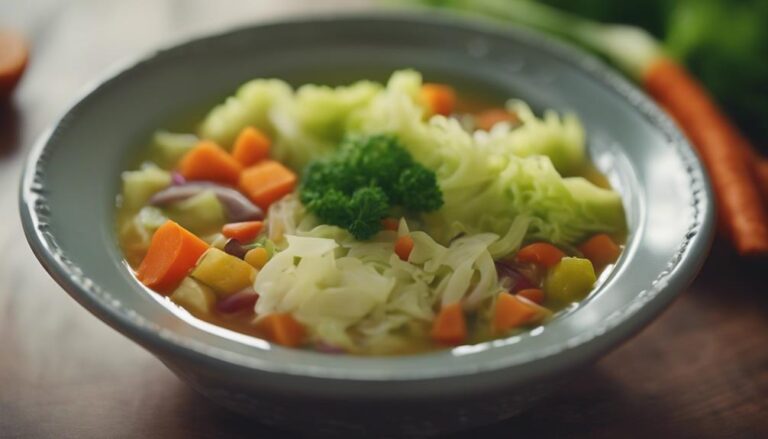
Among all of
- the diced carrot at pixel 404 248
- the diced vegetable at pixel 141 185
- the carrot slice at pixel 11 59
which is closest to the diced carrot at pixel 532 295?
the diced carrot at pixel 404 248

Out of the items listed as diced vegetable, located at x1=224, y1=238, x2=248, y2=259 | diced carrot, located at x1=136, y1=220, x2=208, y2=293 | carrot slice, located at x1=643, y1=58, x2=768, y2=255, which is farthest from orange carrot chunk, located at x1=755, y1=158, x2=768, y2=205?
diced carrot, located at x1=136, y1=220, x2=208, y2=293

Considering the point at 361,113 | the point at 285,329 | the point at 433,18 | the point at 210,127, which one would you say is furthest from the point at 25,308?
the point at 433,18

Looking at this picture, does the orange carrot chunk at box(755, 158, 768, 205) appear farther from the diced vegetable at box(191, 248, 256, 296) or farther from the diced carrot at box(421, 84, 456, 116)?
the diced vegetable at box(191, 248, 256, 296)

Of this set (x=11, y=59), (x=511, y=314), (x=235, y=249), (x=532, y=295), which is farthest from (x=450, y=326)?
(x=11, y=59)

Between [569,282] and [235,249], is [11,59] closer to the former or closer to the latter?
[235,249]

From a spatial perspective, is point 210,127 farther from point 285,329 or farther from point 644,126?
point 644,126
